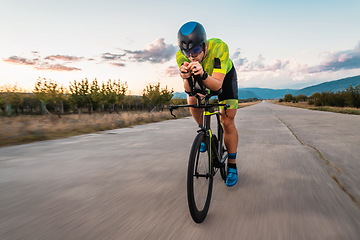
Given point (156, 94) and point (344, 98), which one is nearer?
point (344, 98)

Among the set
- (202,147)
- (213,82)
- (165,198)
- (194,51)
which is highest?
(194,51)

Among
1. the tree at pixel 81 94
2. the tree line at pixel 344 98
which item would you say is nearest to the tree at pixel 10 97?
the tree at pixel 81 94

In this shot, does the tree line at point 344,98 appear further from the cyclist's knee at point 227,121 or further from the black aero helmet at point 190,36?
the black aero helmet at point 190,36

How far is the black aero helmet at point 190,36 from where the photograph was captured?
1.99 m

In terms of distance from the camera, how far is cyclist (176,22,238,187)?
188 centimetres

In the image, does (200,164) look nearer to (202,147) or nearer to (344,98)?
(202,147)

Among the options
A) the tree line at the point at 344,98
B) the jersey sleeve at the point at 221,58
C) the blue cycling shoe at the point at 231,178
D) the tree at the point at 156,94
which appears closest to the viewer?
the jersey sleeve at the point at 221,58

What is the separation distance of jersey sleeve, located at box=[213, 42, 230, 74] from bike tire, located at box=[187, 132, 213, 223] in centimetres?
64

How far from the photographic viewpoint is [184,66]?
1.78 m

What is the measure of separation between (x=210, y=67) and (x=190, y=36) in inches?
20.4

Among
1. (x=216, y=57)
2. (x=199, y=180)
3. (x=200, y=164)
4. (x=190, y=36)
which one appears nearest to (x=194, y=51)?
(x=190, y=36)

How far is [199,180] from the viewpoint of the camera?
180 cm

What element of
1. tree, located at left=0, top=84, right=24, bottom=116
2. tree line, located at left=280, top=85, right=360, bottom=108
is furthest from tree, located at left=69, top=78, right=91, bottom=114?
tree line, located at left=280, top=85, right=360, bottom=108

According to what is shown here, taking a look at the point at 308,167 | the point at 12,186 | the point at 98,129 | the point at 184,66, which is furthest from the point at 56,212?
the point at 98,129
